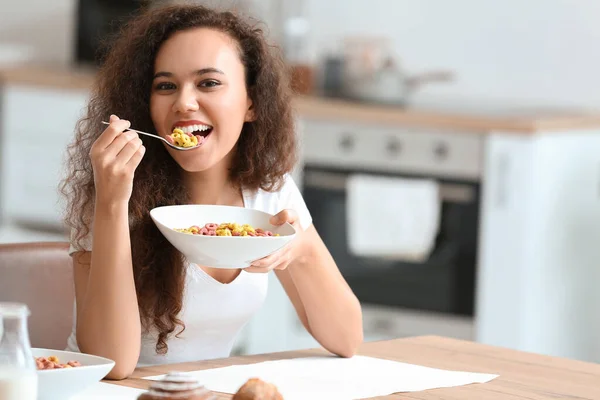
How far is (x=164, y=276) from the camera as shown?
169cm

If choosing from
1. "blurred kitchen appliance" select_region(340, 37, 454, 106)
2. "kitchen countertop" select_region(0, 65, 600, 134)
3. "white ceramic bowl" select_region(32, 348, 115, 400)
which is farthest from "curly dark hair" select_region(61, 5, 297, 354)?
"blurred kitchen appliance" select_region(340, 37, 454, 106)

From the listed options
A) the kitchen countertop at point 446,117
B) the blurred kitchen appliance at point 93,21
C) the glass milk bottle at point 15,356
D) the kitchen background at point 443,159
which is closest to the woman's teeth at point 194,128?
the glass milk bottle at point 15,356

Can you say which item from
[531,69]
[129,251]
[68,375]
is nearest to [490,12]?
[531,69]

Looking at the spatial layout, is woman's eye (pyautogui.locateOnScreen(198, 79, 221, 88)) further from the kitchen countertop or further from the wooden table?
the kitchen countertop

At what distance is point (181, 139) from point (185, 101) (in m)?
0.06

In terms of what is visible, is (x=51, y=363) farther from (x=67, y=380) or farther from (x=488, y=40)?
(x=488, y=40)

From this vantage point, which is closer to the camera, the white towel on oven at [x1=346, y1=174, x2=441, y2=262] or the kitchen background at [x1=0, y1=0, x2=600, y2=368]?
the kitchen background at [x1=0, y1=0, x2=600, y2=368]

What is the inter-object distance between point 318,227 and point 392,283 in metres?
0.30

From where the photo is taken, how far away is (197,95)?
1.70 meters

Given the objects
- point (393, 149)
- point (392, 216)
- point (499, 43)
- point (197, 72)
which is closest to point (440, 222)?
point (392, 216)

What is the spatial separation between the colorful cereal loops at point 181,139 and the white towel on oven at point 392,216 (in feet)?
5.79

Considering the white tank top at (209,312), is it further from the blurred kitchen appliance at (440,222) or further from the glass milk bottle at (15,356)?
the blurred kitchen appliance at (440,222)

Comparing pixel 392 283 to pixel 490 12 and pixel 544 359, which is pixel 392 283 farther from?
pixel 544 359

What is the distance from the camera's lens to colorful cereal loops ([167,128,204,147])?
1640 millimetres
